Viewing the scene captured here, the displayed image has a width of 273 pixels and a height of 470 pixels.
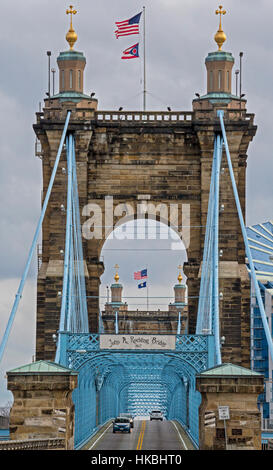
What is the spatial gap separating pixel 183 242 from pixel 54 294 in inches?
313

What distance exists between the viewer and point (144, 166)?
232 feet

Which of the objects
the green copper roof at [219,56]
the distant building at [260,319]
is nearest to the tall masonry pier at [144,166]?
the green copper roof at [219,56]

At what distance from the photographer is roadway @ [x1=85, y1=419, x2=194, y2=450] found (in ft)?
188

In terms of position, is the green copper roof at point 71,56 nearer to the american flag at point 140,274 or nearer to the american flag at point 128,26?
the american flag at point 128,26

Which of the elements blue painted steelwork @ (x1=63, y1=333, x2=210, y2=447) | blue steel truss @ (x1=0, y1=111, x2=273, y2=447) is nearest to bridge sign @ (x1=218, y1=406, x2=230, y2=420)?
blue steel truss @ (x1=0, y1=111, x2=273, y2=447)

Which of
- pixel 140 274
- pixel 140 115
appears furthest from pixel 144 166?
pixel 140 274

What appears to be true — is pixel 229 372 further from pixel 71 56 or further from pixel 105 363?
pixel 71 56

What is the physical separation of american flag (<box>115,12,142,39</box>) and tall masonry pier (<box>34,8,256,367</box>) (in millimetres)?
2640

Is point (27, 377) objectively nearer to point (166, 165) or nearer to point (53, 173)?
point (53, 173)

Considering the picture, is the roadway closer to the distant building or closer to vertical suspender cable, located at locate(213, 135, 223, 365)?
vertical suspender cable, located at locate(213, 135, 223, 365)

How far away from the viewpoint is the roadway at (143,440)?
5722 cm

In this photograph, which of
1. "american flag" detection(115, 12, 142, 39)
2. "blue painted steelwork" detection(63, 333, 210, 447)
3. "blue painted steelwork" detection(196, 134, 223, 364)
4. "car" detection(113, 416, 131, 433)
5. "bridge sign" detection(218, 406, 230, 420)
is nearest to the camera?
"bridge sign" detection(218, 406, 230, 420)

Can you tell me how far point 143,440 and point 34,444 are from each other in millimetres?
25447
